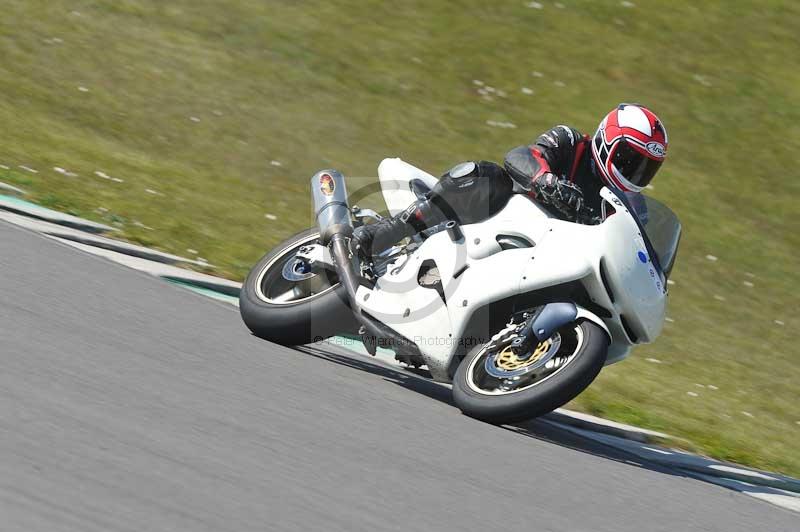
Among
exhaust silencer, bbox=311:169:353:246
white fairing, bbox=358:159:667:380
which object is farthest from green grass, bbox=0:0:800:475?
exhaust silencer, bbox=311:169:353:246

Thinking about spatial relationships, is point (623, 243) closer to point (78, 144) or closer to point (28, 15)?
point (78, 144)

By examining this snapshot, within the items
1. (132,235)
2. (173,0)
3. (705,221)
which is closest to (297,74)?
(173,0)

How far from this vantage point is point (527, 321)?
5.58 meters

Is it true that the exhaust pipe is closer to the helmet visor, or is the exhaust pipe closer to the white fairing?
the white fairing

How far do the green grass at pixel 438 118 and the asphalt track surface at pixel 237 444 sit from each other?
2.07 m

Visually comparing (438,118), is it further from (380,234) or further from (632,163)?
(632,163)

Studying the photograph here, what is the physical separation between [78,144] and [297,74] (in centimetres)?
410

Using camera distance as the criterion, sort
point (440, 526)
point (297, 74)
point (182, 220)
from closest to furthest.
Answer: point (440, 526) → point (182, 220) → point (297, 74)

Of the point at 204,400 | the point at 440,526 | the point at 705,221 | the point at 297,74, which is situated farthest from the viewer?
the point at 297,74

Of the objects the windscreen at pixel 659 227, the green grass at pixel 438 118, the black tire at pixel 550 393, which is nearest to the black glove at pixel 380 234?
the black tire at pixel 550 393

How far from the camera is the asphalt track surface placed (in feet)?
11.1

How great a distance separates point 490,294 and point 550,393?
72 centimetres

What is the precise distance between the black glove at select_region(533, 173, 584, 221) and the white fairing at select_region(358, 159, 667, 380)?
0.09m

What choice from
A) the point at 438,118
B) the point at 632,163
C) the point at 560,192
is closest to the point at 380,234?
Result: the point at 560,192
